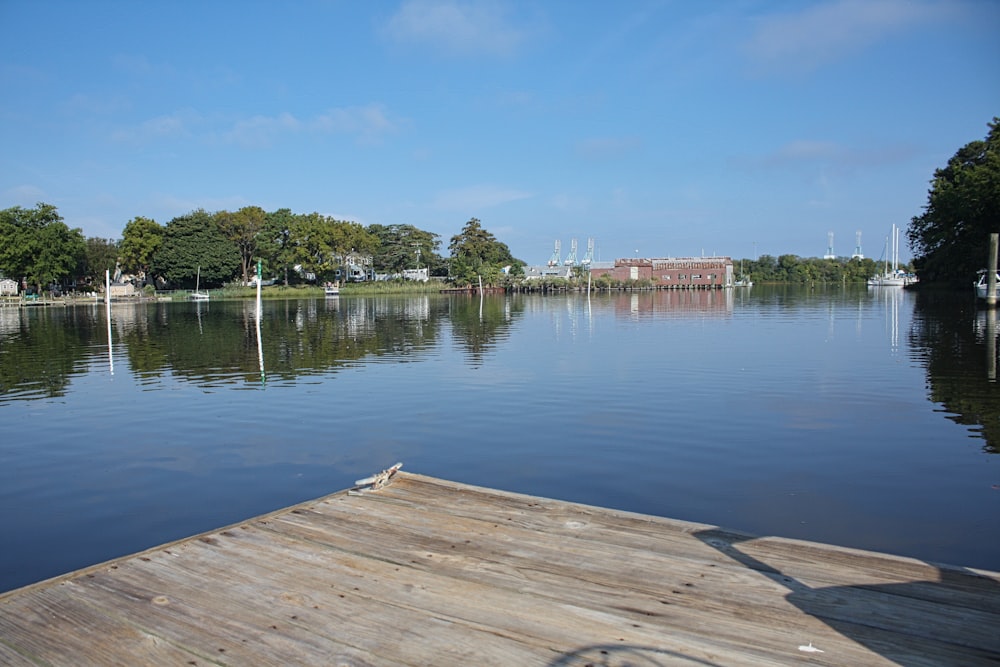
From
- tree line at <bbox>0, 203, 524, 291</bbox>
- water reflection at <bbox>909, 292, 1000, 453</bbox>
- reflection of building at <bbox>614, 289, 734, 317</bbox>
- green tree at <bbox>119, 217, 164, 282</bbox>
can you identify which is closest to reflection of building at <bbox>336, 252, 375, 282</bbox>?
tree line at <bbox>0, 203, 524, 291</bbox>

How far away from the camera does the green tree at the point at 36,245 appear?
7675cm

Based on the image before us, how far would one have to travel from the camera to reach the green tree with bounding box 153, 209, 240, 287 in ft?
294

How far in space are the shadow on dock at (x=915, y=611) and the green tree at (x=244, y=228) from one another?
98756mm

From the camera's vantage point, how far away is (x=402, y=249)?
396 feet

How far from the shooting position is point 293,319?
4428 centimetres

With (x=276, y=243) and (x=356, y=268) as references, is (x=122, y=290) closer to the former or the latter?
(x=276, y=243)

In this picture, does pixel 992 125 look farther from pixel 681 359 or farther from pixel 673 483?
pixel 673 483

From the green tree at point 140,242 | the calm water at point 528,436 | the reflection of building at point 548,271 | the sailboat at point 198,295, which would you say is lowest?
the calm water at point 528,436

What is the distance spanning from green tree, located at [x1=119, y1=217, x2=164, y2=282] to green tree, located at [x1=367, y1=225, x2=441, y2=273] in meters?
36.7

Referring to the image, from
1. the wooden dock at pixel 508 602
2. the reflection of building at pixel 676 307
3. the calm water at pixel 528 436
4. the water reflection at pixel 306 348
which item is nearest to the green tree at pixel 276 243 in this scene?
the reflection of building at pixel 676 307

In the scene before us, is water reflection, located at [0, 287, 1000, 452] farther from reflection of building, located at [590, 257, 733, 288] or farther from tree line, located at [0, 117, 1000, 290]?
reflection of building, located at [590, 257, 733, 288]

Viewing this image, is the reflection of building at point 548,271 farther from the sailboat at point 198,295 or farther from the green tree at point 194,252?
the sailboat at point 198,295

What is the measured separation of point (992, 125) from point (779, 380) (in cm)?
5828

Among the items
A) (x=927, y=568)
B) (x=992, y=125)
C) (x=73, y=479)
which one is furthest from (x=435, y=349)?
(x=992, y=125)
